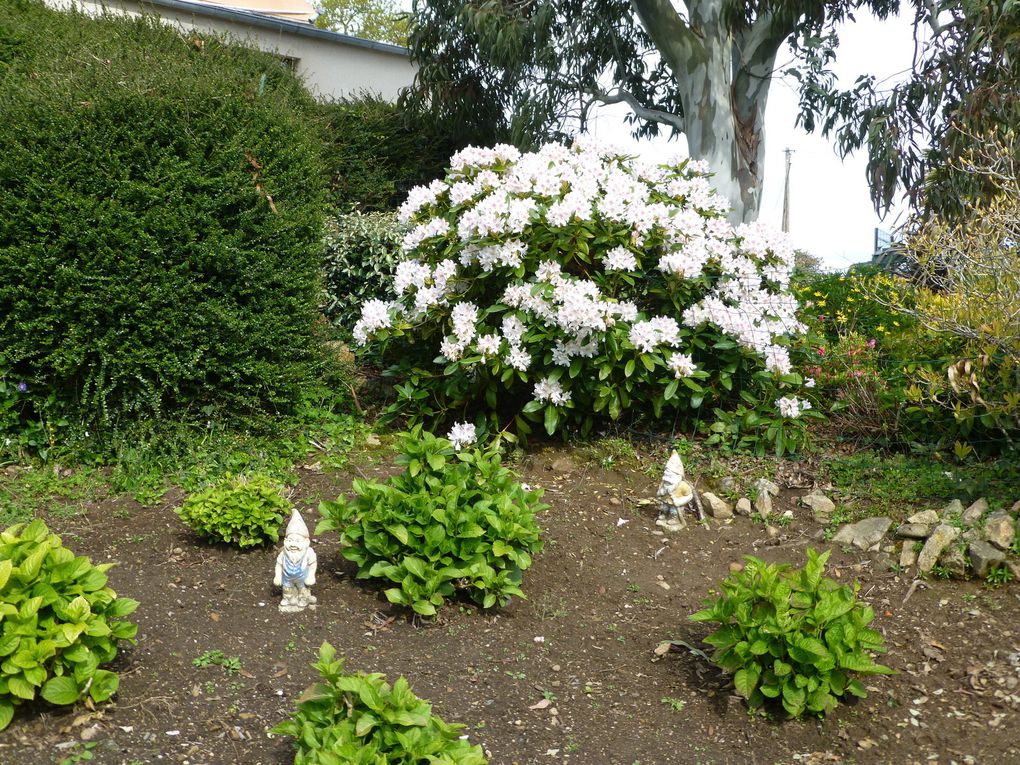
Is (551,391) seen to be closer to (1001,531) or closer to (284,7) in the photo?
(1001,531)

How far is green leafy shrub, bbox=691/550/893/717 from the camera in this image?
324 centimetres

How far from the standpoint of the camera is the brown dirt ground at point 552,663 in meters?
3.16

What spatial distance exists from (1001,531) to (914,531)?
14.8 inches

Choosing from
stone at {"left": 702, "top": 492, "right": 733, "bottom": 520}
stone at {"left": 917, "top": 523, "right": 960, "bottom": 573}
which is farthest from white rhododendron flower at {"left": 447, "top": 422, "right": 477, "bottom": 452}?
stone at {"left": 917, "top": 523, "right": 960, "bottom": 573}

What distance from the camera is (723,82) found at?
10852 mm

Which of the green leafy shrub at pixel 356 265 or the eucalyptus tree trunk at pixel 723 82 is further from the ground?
the eucalyptus tree trunk at pixel 723 82

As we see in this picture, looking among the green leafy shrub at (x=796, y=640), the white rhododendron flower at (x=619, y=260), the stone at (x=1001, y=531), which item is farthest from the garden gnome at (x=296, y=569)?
the stone at (x=1001, y=531)

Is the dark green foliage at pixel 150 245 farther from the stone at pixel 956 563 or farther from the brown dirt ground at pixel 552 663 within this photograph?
the stone at pixel 956 563

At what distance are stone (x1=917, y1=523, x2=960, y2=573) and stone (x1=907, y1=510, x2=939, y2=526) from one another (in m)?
0.18

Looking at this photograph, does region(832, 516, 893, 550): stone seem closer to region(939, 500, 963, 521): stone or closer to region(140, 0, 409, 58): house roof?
region(939, 500, 963, 521): stone

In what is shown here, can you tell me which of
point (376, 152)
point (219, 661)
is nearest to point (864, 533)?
point (219, 661)

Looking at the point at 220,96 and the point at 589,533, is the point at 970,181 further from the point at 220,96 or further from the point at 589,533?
the point at 220,96

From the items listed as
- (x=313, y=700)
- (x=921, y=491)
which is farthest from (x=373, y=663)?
(x=921, y=491)

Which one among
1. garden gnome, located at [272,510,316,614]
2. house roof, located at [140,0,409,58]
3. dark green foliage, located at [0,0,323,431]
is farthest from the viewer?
house roof, located at [140,0,409,58]
